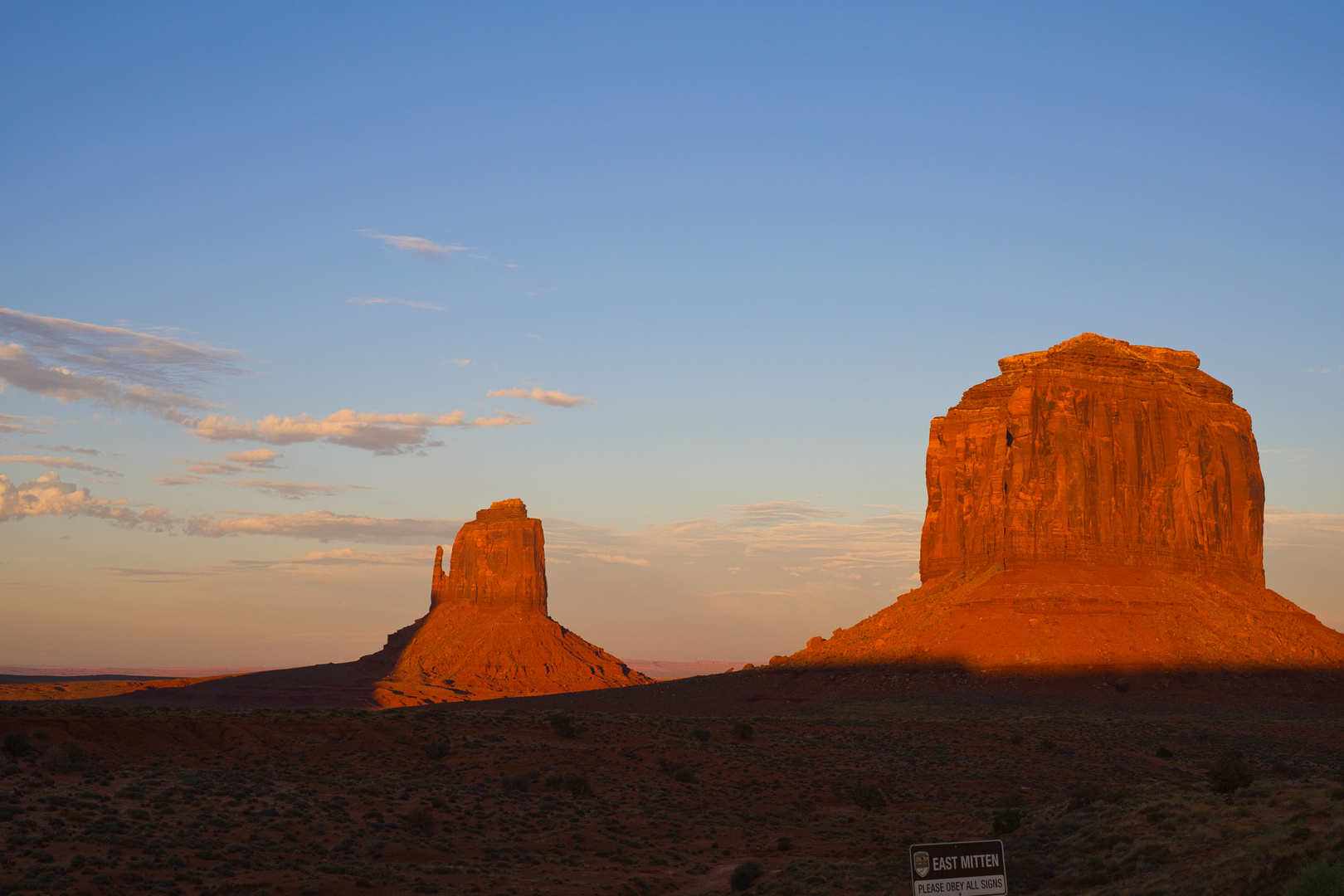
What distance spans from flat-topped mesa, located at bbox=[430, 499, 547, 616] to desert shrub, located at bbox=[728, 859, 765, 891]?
134397mm

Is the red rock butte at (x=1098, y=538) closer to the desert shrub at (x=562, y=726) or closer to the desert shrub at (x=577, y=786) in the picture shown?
the desert shrub at (x=562, y=726)

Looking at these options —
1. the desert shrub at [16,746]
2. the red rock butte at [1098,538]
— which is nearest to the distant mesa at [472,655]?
the red rock butte at [1098,538]

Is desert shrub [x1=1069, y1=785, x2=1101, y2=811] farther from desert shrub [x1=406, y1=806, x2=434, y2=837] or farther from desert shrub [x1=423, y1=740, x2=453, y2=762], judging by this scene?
desert shrub [x1=423, y1=740, x2=453, y2=762]

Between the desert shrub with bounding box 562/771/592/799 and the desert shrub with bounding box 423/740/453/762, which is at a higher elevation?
the desert shrub with bounding box 423/740/453/762

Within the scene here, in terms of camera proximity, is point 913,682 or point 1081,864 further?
point 913,682

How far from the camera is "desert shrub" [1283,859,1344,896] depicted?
12.9 metres

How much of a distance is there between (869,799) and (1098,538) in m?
57.2

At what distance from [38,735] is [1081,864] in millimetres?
30039

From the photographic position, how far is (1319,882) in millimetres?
13203

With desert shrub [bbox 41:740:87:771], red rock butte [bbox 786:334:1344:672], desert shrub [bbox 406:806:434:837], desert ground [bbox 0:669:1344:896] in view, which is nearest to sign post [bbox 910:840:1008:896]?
desert ground [bbox 0:669:1344:896]

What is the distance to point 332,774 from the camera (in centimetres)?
3616

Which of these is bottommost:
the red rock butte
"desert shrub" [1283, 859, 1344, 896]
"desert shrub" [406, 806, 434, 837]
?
"desert shrub" [406, 806, 434, 837]

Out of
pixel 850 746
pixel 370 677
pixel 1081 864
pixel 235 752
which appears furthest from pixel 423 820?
pixel 370 677

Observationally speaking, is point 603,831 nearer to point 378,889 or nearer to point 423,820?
point 423,820
